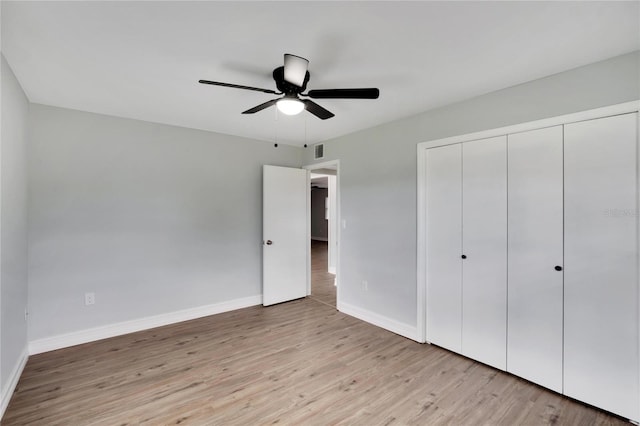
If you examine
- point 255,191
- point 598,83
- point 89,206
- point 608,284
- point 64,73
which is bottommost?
point 608,284

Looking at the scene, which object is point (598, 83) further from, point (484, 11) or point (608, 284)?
point (608, 284)

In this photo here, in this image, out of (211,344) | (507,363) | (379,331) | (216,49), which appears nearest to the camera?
(216,49)

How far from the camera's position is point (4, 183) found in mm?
2000

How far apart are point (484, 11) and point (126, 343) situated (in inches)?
160

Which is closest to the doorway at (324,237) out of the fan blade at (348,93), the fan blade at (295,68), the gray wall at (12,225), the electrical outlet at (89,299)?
the fan blade at (348,93)

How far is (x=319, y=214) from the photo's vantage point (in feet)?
39.4

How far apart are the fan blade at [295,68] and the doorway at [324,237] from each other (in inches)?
89.9

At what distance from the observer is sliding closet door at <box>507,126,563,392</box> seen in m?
2.21

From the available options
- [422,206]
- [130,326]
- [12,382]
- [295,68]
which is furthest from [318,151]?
[12,382]

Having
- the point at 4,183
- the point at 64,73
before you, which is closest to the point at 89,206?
the point at 4,183

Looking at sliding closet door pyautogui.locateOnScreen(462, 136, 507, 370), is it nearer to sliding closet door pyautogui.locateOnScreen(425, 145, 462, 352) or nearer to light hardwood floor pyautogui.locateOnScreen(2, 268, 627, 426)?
sliding closet door pyautogui.locateOnScreen(425, 145, 462, 352)

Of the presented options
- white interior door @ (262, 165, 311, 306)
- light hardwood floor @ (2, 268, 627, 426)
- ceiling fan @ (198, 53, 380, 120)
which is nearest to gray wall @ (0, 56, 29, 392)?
light hardwood floor @ (2, 268, 627, 426)

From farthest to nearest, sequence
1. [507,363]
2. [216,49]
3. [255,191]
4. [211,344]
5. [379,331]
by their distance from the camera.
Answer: [255,191] → [379,331] → [211,344] → [507,363] → [216,49]

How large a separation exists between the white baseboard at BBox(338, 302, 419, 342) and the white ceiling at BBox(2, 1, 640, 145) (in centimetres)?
239
